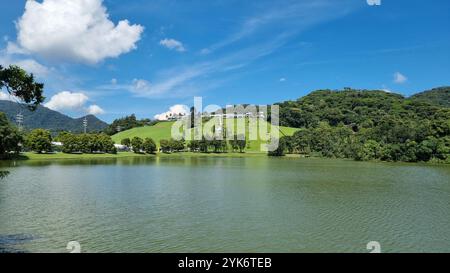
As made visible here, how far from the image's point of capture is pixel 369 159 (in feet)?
357

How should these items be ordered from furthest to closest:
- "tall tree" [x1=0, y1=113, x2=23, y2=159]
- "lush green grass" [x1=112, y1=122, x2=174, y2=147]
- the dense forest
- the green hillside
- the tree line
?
"lush green grass" [x1=112, y1=122, x2=174, y2=147] → the green hillside → the tree line → the dense forest → "tall tree" [x1=0, y1=113, x2=23, y2=159]

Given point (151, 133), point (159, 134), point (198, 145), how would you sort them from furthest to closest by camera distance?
point (151, 133), point (159, 134), point (198, 145)

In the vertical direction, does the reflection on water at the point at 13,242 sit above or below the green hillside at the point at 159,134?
below

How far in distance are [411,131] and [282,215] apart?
315 feet

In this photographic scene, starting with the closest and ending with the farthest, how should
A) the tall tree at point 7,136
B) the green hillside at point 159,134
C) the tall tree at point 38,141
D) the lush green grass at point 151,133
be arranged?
the tall tree at point 7,136, the tall tree at point 38,141, the green hillside at point 159,134, the lush green grass at point 151,133

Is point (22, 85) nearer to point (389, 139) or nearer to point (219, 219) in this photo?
point (219, 219)

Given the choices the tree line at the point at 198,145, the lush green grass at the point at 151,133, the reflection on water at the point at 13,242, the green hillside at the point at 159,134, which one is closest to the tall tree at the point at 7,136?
the tree line at the point at 198,145

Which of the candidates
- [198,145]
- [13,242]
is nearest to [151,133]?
[198,145]

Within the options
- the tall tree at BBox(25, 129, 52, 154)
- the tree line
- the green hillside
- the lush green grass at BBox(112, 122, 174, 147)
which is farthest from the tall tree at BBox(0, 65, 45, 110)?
the lush green grass at BBox(112, 122, 174, 147)

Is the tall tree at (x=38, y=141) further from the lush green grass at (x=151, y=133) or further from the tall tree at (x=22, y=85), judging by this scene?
the tall tree at (x=22, y=85)

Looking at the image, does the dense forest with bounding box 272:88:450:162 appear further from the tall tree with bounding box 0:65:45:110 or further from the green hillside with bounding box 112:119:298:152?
the tall tree with bounding box 0:65:45:110

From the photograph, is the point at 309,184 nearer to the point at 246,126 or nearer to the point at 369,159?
the point at 369,159

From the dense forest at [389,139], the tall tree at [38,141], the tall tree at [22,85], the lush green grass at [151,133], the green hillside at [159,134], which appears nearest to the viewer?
the tall tree at [22,85]
